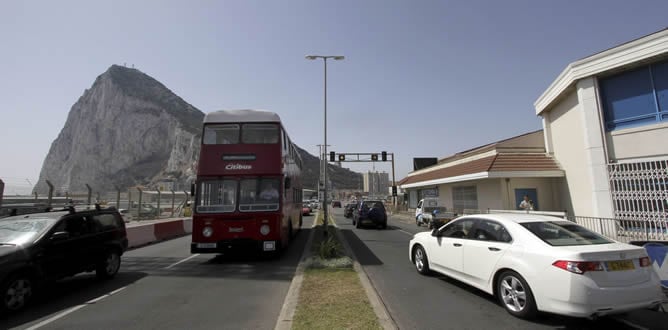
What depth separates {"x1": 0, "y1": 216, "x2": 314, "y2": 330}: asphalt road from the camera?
4699 millimetres

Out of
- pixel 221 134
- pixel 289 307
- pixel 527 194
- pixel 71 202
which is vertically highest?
pixel 221 134

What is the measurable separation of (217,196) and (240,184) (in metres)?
0.74

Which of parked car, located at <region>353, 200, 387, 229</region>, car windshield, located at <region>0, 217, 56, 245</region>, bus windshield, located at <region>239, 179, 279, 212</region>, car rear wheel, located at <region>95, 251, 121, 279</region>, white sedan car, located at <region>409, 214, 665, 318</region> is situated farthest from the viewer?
parked car, located at <region>353, 200, 387, 229</region>

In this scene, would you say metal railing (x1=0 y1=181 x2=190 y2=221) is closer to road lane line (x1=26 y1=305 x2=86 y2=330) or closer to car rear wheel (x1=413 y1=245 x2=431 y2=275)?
road lane line (x1=26 y1=305 x2=86 y2=330)

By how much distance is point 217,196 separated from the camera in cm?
916

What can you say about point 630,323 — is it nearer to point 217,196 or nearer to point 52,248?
point 217,196

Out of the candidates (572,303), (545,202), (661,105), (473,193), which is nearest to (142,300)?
(572,303)

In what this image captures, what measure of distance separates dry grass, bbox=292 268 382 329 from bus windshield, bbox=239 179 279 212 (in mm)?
3042

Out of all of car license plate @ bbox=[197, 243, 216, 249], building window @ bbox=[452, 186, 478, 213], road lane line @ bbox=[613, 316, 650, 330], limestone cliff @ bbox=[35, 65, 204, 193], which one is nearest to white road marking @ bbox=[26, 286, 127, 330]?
car license plate @ bbox=[197, 243, 216, 249]

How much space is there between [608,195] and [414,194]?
75.5 ft

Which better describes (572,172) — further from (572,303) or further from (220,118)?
(220,118)

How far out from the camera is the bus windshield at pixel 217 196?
9.09m

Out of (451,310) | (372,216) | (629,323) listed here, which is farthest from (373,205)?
(629,323)

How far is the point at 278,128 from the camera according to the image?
962 cm
